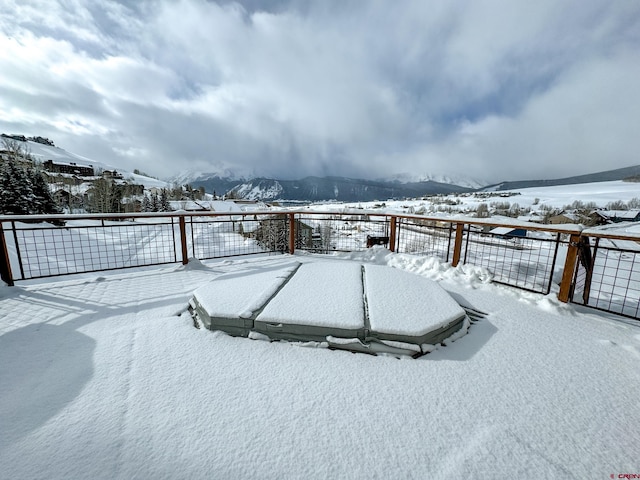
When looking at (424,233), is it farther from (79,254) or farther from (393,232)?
(79,254)

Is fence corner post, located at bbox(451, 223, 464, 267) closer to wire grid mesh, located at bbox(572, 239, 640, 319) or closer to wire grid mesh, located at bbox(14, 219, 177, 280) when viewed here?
wire grid mesh, located at bbox(572, 239, 640, 319)

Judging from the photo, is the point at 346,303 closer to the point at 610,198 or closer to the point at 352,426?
the point at 352,426

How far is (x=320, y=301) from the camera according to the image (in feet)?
8.85

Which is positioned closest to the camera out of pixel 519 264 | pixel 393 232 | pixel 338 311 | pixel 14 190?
pixel 338 311

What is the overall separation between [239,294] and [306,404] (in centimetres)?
154

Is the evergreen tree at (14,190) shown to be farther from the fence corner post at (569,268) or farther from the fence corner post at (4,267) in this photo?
the fence corner post at (569,268)

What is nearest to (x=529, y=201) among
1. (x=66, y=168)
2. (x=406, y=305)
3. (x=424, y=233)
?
(x=424, y=233)

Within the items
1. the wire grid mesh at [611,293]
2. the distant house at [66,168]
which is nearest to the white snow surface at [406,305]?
the wire grid mesh at [611,293]

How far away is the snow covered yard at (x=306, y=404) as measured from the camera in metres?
1.32

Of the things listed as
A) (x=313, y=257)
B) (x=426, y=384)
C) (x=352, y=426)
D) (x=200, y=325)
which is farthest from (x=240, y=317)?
(x=313, y=257)

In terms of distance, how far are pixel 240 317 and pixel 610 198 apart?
66776 mm

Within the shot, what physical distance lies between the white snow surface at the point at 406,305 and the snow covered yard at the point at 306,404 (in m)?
0.16

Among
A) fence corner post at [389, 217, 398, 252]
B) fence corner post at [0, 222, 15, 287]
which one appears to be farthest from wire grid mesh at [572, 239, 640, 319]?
fence corner post at [0, 222, 15, 287]

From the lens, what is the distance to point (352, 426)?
1534 mm
